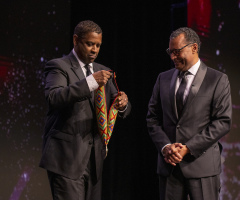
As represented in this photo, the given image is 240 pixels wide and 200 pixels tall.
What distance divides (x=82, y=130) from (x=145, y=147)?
6.77ft

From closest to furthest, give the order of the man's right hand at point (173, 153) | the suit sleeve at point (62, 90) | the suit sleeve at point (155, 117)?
the suit sleeve at point (62, 90) → the man's right hand at point (173, 153) → the suit sleeve at point (155, 117)

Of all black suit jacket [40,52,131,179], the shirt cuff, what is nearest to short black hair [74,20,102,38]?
black suit jacket [40,52,131,179]

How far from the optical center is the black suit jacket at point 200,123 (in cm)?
Answer: 242

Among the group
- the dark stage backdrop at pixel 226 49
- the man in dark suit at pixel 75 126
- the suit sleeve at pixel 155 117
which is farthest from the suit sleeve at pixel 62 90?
the dark stage backdrop at pixel 226 49

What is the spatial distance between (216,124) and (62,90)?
103 cm

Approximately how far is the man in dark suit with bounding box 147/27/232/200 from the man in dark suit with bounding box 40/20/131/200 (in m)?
0.38

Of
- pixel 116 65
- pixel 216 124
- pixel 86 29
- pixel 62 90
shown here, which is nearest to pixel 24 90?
pixel 116 65

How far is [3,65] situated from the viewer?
3436mm

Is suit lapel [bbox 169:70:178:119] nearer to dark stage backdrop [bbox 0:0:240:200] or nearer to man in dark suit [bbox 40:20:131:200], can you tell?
man in dark suit [bbox 40:20:131:200]

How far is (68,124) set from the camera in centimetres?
235

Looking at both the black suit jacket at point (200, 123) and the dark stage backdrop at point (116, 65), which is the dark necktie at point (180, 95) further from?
the dark stage backdrop at point (116, 65)

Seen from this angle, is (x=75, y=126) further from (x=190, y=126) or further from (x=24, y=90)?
(x=24, y=90)

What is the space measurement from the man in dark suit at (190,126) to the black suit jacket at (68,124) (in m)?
0.49

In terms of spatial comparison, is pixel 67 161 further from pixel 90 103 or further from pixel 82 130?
pixel 90 103
